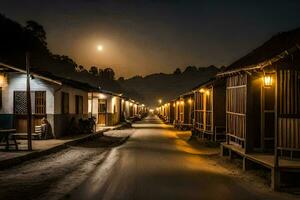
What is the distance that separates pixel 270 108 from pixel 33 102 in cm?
1591

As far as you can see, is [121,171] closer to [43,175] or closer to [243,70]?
[43,175]

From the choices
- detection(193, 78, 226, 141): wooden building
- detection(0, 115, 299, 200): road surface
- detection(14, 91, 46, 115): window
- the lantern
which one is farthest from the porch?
detection(14, 91, 46, 115): window

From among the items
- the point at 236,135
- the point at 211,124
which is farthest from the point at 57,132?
the point at 236,135

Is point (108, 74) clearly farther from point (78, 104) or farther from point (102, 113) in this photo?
point (78, 104)

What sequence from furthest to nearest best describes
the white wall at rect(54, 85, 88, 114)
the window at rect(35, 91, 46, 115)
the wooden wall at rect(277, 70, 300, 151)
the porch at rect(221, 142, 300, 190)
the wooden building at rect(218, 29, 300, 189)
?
the white wall at rect(54, 85, 88, 114) → the window at rect(35, 91, 46, 115) → the wooden wall at rect(277, 70, 300, 151) → the wooden building at rect(218, 29, 300, 189) → the porch at rect(221, 142, 300, 190)

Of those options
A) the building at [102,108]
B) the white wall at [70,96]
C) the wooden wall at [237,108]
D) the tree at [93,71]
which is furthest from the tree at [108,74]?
the wooden wall at [237,108]

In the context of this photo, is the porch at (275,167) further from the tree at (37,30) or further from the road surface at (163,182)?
the tree at (37,30)

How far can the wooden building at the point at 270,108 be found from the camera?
489 inches

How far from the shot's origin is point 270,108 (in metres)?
15.2

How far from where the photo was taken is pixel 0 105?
25.0 metres

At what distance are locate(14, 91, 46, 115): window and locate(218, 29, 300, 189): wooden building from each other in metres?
13.5

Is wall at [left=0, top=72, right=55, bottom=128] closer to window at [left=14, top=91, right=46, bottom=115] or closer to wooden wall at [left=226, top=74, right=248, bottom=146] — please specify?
window at [left=14, top=91, right=46, bottom=115]

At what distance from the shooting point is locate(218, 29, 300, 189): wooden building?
1243 centimetres

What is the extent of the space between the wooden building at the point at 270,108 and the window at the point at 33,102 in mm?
13499
